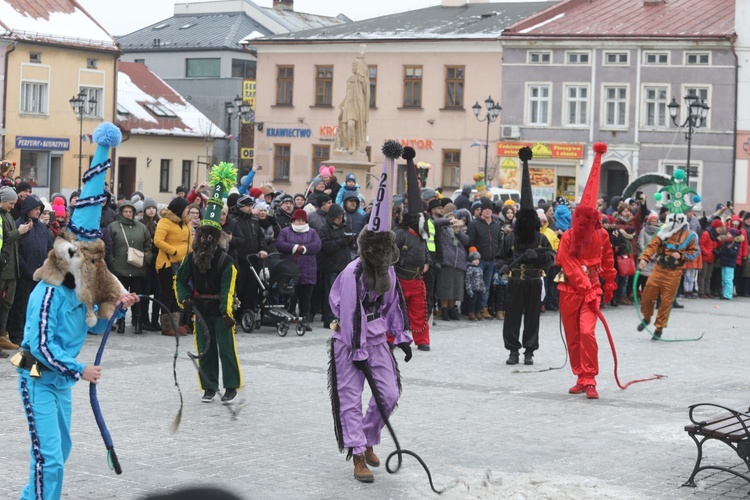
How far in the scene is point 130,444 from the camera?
368 inches

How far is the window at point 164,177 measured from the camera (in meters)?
57.2

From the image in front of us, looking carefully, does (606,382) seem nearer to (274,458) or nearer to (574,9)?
(274,458)

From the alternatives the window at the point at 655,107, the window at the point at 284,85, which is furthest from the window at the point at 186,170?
the window at the point at 655,107

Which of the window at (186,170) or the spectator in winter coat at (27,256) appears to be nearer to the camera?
the spectator in winter coat at (27,256)

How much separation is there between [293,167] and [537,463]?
46.8m

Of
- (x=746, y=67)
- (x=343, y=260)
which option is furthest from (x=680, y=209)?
(x=746, y=67)

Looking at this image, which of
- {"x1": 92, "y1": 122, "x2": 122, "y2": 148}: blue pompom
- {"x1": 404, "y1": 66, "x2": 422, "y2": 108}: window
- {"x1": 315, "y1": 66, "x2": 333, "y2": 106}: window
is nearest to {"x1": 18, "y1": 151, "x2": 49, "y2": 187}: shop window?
{"x1": 315, "y1": 66, "x2": 333, "y2": 106}: window

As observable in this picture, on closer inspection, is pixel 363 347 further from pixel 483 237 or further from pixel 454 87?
pixel 454 87

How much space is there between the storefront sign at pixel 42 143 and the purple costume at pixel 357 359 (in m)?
40.8

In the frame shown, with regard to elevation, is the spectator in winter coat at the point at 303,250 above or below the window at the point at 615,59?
below

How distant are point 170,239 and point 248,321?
1513 mm

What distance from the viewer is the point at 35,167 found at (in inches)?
1909

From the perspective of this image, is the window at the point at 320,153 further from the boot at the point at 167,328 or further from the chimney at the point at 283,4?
the boot at the point at 167,328

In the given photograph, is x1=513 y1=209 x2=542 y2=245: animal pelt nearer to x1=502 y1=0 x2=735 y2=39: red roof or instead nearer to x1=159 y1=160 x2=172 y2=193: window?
x1=502 y1=0 x2=735 y2=39: red roof
